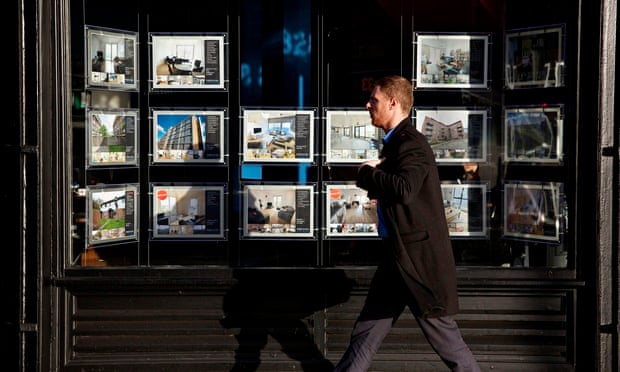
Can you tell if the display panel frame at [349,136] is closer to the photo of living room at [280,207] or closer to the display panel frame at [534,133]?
the photo of living room at [280,207]

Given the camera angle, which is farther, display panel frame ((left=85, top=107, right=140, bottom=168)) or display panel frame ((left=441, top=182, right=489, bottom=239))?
display panel frame ((left=441, top=182, right=489, bottom=239))

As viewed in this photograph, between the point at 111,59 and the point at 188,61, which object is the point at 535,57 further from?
the point at 111,59

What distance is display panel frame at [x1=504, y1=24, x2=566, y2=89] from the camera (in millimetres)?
6734

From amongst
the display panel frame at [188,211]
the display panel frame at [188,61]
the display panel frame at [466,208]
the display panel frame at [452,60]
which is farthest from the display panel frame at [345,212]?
the display panel frame at [188,61]

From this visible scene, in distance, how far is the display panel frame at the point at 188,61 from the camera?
689 cm

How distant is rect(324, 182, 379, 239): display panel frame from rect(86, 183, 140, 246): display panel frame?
1.29 meters

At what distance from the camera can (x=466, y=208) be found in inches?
275

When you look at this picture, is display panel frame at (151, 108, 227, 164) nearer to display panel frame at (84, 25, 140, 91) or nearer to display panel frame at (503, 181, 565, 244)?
display panel frame at (84, 25, 140, 91)

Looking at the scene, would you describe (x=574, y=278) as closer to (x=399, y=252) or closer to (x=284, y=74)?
(x=399, y=252)

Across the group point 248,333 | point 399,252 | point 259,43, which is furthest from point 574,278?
point 259,43

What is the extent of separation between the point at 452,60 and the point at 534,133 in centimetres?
74

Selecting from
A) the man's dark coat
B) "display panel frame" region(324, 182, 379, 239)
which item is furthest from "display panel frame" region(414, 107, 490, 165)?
the man's dark coat

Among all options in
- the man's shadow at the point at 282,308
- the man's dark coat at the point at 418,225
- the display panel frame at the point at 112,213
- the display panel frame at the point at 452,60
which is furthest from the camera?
the display panel frame at the point at 452,60

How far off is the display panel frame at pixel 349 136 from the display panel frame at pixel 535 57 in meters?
0.98
